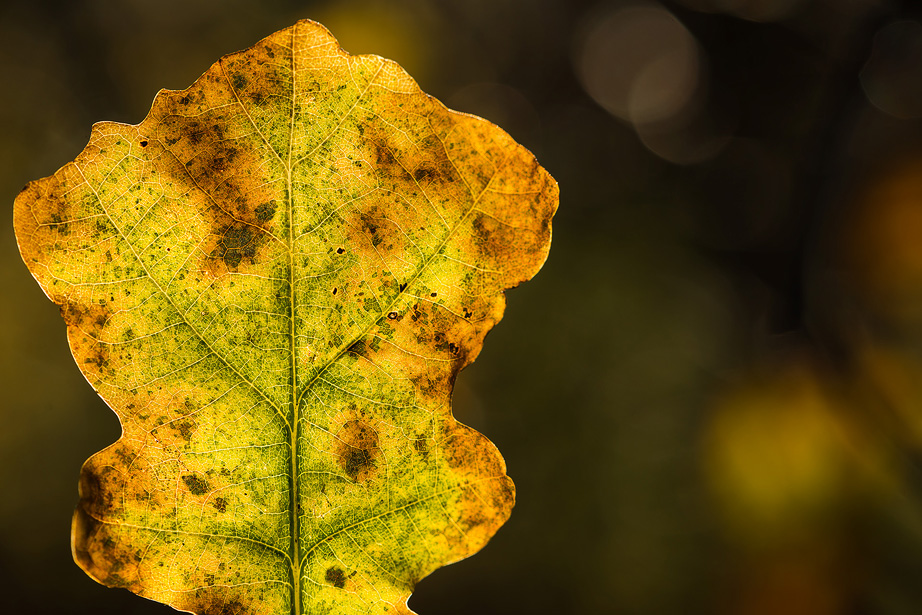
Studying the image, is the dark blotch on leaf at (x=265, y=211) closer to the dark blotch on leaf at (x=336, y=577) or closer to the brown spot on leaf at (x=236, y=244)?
the brown spot on leaf at (x=236, y=244)

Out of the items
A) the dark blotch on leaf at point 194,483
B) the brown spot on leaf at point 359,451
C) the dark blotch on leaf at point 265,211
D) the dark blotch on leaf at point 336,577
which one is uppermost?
the dark blotch on leaf at point 265,211

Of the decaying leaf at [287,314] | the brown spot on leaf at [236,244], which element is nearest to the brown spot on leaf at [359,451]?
the decaying leaf at [287,314]

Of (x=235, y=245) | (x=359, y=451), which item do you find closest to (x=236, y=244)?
(x=235, y=245)

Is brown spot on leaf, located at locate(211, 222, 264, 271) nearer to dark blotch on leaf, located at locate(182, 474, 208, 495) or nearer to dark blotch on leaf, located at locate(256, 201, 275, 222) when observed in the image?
dark blotch on leaf, located at locate(256, 201, 275, 222)

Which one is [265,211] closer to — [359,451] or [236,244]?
[236,244]

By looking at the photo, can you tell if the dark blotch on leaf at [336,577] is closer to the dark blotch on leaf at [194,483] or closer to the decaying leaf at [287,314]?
the decaying leaf at [287,314]

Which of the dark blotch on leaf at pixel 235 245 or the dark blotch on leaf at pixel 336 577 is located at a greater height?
the dark blotch on leaf at pixel 235 245

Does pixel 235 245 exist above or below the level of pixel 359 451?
above

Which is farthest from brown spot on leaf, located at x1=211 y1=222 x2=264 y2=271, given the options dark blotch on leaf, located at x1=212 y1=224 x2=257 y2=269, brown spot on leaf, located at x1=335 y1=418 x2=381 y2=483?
brown spot on leaf, located at x1=335 y1=418 x2=381 y2=483

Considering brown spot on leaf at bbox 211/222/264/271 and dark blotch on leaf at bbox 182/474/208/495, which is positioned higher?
brown spot on leaf at bbox 211/222/264/271
